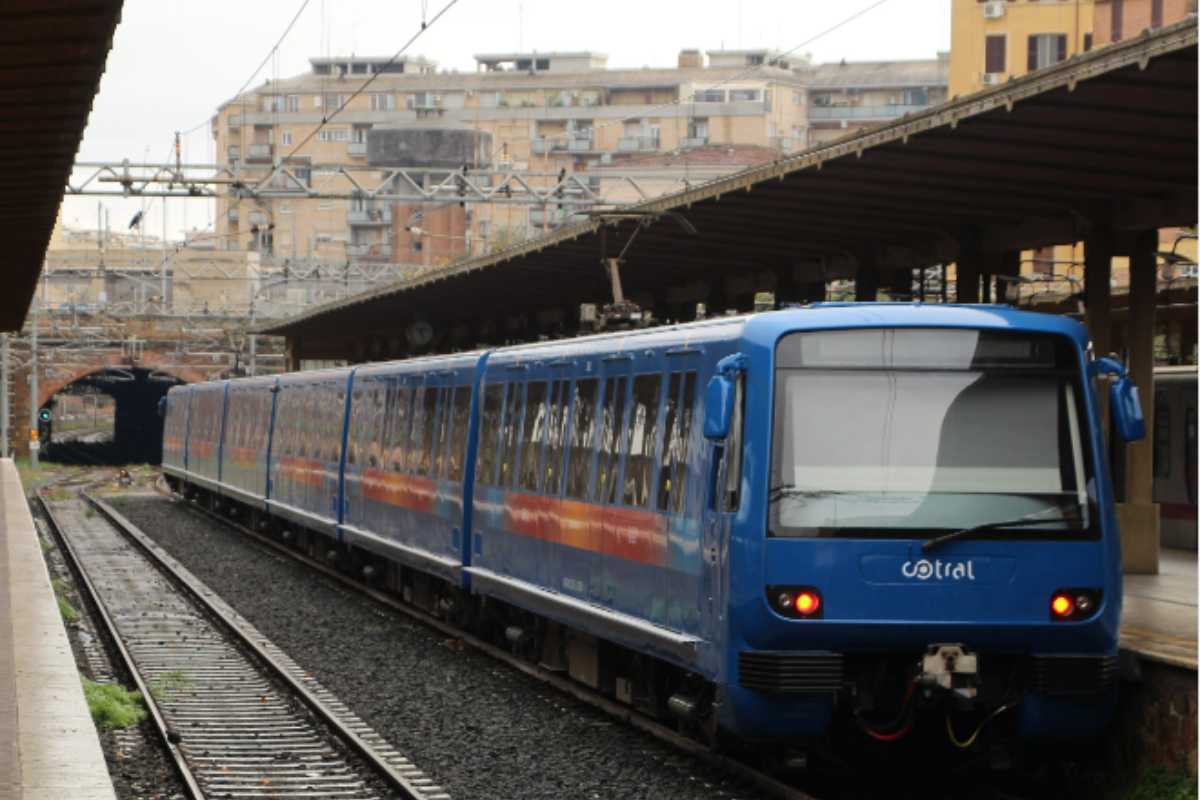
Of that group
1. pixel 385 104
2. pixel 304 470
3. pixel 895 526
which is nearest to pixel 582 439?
pixel 895 526

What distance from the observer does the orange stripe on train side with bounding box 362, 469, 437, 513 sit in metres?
20.1

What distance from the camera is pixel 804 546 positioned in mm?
10766

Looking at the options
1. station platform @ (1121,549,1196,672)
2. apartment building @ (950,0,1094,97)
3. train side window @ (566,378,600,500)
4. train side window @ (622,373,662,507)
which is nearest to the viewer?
station platform @ (1121,549,1196,672)

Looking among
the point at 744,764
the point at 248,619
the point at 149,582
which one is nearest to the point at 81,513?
the point at 149,582

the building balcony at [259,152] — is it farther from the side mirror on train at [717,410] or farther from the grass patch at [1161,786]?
the grass patch at [1161,786]

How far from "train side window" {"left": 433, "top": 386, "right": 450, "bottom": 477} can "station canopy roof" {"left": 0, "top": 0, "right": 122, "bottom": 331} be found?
3937mm

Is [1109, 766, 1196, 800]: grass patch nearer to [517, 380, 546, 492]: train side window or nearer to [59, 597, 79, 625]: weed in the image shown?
[517, 380, 546, 492]: train side window

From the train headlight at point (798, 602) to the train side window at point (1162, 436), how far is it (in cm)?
→ 1352

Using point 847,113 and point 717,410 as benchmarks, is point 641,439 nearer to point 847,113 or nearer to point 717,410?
point 717,410

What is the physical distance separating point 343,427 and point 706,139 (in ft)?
299

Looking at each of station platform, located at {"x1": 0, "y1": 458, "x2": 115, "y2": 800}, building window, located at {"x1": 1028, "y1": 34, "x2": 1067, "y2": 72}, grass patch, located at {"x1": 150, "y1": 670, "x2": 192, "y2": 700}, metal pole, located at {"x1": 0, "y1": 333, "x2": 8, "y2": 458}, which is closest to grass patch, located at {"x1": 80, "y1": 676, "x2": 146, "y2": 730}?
station platform, located at {"x1": 0, "y1": 458, "x2": 115, "y2": 800}

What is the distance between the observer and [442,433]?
19.6m

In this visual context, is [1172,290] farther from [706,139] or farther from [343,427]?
[706,139]

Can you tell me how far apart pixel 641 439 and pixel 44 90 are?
171 inches
